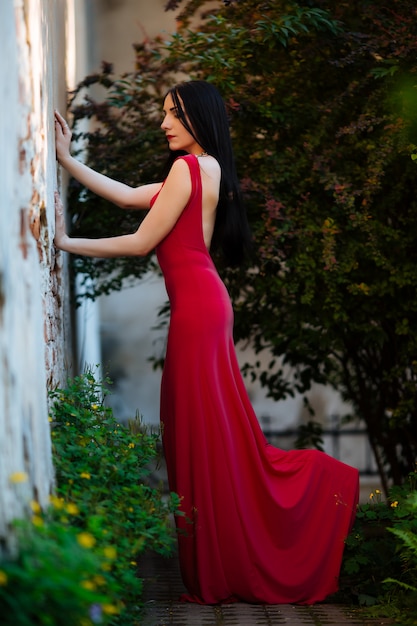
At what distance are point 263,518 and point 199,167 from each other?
135 centimetres

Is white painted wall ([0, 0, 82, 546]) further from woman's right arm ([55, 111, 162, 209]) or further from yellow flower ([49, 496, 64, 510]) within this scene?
woman's right arm ([55, 111, 162, 209])

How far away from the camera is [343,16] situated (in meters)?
5.02

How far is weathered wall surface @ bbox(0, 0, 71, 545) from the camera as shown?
2.15m

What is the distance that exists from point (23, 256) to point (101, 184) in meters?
1.57

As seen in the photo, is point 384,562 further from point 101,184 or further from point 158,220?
point 101,184

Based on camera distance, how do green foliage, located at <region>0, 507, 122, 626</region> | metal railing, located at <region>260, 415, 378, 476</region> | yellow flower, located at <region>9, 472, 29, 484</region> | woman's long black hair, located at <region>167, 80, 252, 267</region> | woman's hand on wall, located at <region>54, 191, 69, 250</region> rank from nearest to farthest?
green foliage, located at <region>0, 507, 122, 626</region> → yellow flower, located at <region>9, 472, 29, 484</region> → woman's hand on wall, located at <region>54, 191, 69, 250</region> → woman's long black hair, located at <region>167, 80, 252, 267</region> → metal railing, located at <region>260, 415, 378, 476</region>

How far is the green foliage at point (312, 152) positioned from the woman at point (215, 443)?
2.99 ft

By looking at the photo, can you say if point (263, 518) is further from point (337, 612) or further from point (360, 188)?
point (360, 188)

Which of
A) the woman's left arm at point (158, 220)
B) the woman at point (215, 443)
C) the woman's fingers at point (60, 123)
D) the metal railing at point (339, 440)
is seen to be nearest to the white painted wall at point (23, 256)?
the woman's left arm at point (158, 220)

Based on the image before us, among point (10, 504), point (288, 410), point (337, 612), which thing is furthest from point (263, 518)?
point (288, 410)

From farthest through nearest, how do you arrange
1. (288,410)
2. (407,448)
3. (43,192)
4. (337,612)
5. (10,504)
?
(288,410) < (407,448) < (337,612) < (43,192) < (10,504)

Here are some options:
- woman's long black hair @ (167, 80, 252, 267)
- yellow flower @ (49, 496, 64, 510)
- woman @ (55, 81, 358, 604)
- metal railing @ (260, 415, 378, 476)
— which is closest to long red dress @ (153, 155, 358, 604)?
woman @ (55, 81, 358, 604)

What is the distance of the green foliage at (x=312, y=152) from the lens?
466cm

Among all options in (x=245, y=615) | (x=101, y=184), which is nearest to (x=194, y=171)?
(x=101, y=184)
